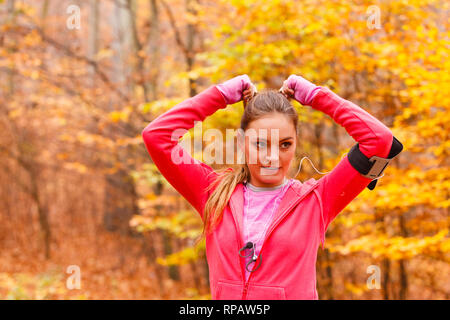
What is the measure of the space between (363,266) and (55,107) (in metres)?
7.03

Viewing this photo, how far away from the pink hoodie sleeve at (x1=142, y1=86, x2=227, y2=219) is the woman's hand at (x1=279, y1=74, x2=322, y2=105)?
317mm

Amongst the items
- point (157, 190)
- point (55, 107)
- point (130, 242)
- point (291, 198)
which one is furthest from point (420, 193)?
point (130, 242)

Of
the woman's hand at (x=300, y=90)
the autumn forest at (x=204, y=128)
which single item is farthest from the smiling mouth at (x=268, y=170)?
the autumn forest at (x=204, y=128)

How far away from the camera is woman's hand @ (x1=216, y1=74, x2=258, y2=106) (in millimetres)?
2076

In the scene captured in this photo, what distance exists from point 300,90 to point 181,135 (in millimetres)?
600

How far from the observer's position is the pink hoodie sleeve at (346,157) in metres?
1.91

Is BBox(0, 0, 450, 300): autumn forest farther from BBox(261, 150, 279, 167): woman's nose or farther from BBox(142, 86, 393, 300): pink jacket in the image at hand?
BBox(261, 150, 279, 167): woman's nose

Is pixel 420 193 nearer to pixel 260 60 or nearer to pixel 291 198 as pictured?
pixel 260 60

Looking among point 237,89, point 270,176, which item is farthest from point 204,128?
point 270,176

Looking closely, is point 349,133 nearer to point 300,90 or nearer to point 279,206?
point 300,90

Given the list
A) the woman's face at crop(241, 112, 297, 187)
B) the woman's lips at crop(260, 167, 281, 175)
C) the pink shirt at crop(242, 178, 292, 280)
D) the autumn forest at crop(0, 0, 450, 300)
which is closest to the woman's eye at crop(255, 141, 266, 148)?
the woman's face at crop(241, 112, 297, 187)

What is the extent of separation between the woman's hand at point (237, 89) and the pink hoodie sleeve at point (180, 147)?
28 mm

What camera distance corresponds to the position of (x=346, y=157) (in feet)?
6.43
